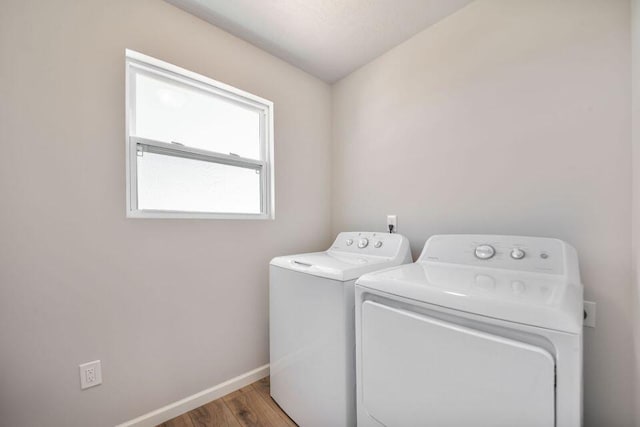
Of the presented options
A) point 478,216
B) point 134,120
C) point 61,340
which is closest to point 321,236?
point 478,216

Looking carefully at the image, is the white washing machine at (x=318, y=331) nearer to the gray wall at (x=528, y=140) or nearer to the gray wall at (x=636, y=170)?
the gray wall at (x=528, y=140)

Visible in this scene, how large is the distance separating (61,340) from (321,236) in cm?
160

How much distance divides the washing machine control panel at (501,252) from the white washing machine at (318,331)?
223 mm

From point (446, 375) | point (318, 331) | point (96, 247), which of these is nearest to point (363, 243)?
point (318, 331)

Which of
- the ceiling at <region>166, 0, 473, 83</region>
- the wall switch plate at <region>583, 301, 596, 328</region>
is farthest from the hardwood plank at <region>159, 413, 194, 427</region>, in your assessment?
the ceiling at <region>166, 0, 473, 83</region>

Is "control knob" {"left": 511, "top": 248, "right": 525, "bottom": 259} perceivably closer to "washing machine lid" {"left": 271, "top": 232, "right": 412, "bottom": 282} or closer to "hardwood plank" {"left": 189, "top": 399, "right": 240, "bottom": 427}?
"washing machine lid" {"left": 271, "top": 232, "right": 412, "bottom": 282}

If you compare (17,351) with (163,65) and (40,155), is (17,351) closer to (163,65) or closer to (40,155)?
(40,155)

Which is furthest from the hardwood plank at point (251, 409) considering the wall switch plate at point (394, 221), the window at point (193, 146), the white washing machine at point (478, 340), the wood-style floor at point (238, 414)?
the wall switch plate at point (394, 221)

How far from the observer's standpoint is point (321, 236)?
217 cm

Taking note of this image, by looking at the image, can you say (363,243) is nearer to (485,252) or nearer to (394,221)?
(394,221)

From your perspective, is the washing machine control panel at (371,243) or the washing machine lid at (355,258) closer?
the washing machine lid at (355,258)

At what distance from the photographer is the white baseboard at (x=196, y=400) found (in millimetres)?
1303

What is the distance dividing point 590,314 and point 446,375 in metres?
0.80

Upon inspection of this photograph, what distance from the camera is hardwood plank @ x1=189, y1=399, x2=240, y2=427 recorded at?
1.35 meters
